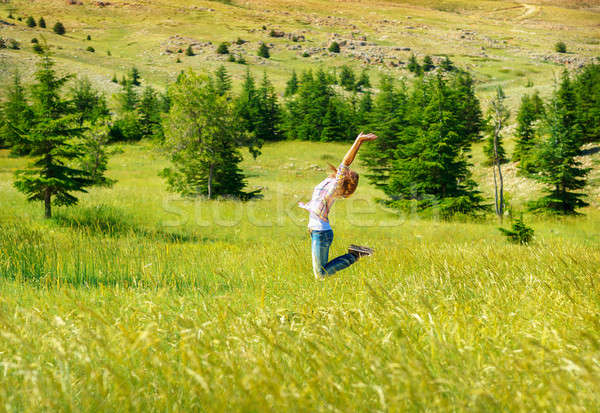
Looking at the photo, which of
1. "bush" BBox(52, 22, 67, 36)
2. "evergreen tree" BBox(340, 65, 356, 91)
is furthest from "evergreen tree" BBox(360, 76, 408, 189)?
"bush" BBox(52, 22, 67, 36)

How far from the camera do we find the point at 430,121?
72.7 feet

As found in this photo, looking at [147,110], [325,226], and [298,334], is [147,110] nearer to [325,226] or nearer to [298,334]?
[325,226]

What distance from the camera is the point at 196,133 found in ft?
70.4

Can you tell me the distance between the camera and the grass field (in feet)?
5.17

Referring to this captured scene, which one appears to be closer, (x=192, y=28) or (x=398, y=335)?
(x=398, y=335)

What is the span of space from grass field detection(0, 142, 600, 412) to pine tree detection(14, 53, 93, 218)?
249 inches

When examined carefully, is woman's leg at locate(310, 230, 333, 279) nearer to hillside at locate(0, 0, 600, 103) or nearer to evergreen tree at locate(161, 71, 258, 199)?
evergreen tree at locate(161, 71, 258, 199)

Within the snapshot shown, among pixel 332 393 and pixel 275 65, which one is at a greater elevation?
pixel 275 65

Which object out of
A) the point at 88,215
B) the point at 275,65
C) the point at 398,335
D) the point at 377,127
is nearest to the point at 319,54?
the point at 275,65

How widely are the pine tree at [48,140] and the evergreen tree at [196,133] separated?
9499 mm

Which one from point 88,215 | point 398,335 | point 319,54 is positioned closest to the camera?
point 398,335

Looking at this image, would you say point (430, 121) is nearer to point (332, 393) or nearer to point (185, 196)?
point (185, 196)

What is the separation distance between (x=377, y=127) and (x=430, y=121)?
41.0ft

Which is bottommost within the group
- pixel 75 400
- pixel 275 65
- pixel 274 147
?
pixel 274 147
